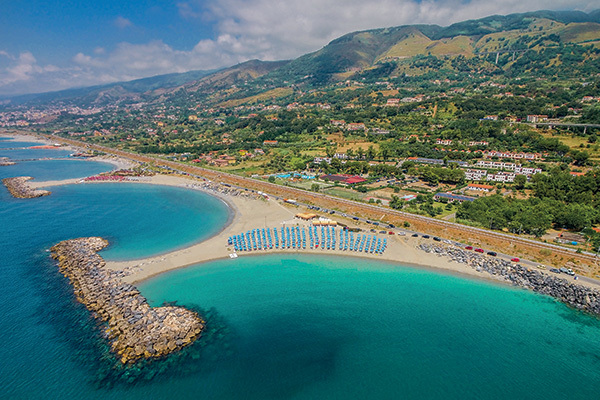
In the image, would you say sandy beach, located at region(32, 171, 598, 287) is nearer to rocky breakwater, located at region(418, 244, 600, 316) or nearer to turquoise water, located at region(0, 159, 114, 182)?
rocky breakwater, located at region(418, 244, 600, 316)

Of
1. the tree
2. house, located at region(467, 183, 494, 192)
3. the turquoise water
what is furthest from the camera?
the turquoise water

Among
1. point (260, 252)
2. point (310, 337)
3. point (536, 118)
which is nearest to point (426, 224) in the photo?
point (260, 252)

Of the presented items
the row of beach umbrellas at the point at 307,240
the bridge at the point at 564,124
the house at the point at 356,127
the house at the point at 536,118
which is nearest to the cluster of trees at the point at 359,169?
the row of beach umbrellas at the point at 307,240

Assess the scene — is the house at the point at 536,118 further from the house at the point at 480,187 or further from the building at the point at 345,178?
the building at the point at 345,178

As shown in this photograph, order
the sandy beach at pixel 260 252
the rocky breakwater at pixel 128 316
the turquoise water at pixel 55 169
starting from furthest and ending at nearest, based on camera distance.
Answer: the turquoise water at pixel 55 169, the sandy beach at pixel 260 252, the rocky breakwater at pixel 128 316

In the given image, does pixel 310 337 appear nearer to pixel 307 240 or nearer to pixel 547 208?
pixel 307 240

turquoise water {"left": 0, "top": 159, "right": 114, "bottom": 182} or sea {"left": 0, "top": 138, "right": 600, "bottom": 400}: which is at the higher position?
turquoise water {"left": 0, "top": 159, "right": 114, "bottom": 182}

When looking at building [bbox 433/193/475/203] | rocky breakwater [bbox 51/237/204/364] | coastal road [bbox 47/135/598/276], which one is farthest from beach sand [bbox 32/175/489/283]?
building [bbox 433/193/475/203]
